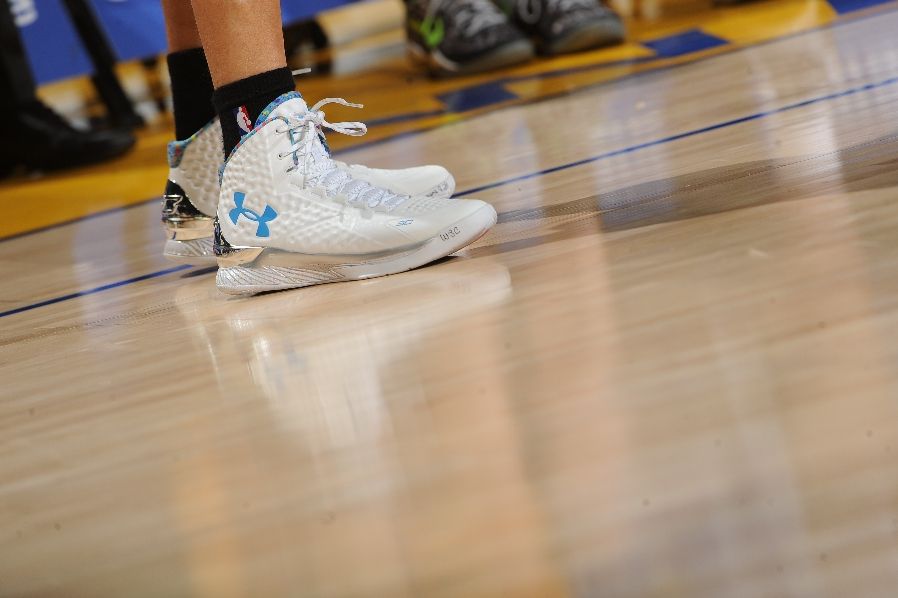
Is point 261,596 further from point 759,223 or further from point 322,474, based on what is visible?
point 759,223

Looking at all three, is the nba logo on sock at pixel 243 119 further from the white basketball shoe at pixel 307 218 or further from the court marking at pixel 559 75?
the court marking at pixel 559 75

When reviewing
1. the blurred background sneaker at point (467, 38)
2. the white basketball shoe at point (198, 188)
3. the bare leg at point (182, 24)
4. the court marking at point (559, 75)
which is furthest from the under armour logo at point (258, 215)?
the blurred background sneaker at point (467, 38)

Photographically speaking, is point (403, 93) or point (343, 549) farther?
point (403, 93)

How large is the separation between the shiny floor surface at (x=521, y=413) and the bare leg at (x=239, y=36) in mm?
188

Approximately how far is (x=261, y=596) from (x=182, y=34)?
81 cm

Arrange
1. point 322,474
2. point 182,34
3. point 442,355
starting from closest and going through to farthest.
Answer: point 322,474 → point 442,355 → point 182,34

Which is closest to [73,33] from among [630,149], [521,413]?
[630,149]

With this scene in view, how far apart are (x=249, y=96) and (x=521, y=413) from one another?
481mm

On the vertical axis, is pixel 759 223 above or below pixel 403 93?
above

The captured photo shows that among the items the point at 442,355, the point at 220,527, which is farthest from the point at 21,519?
the point at 442,355

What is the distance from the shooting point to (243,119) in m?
0.97

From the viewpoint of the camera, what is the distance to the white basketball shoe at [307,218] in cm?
93

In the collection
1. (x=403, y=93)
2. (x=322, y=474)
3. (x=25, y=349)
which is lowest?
(x=403, y=93)

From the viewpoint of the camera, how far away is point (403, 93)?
7.73ft
